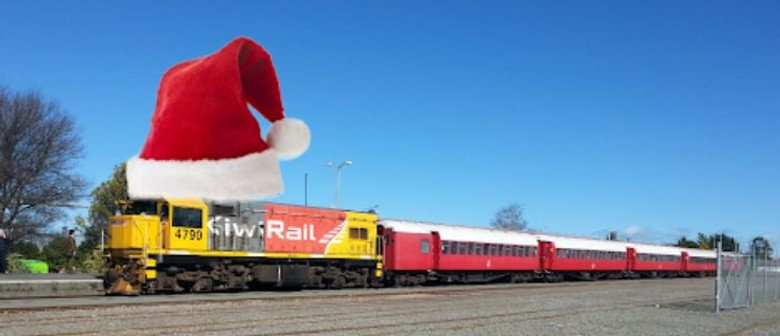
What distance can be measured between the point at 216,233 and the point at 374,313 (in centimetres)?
939

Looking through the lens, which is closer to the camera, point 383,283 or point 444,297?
point 444,297

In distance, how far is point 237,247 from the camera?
2745 centimetres

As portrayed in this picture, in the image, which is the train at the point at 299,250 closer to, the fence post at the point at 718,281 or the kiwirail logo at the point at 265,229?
the kiwirail logo at the point at 265,229

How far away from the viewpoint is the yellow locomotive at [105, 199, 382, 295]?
24.2 metres

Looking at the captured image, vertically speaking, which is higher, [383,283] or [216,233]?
[216,233]

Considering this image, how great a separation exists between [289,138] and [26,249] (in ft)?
152

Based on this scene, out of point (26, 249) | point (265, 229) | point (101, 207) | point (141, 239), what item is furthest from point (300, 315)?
point (26, 249)

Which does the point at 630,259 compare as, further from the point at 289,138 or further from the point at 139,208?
the point at 289,138

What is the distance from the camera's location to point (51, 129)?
41.2m

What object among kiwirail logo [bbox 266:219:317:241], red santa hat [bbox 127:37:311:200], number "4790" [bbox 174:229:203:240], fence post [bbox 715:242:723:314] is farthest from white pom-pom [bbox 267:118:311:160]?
kiwirail logo [bbox 266:219:317:241]

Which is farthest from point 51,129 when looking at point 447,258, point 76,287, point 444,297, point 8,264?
point 444,297

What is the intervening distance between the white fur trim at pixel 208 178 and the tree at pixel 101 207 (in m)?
38.0

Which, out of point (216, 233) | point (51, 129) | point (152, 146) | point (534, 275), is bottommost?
point (534, 275)

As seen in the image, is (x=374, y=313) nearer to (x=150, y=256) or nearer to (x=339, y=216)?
(x=150, y=256)
